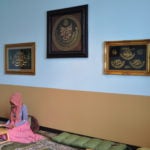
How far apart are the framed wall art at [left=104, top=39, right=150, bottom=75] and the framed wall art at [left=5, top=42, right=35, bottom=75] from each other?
1225 mm

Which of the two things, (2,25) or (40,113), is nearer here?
(40,113)

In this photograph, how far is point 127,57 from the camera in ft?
8.18

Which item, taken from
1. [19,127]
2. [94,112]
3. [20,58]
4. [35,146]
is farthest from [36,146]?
[20,58]

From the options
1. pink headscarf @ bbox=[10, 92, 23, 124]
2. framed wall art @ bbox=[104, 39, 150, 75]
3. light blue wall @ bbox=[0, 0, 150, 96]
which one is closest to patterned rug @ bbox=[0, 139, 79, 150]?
pink headscarf @ bbox=[10, 92, 23, 124]

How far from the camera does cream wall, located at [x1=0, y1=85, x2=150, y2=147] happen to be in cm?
244

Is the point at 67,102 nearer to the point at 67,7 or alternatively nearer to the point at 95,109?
the point at 95,109

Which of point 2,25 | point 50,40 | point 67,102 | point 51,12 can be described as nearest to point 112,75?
point 67,102

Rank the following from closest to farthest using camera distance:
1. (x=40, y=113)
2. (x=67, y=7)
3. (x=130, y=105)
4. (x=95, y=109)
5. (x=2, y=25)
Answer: (x=130, y=105) → (x=95, y=109) → (x=67, y=7) → (x=40, y=113) → (x=2, y=25)

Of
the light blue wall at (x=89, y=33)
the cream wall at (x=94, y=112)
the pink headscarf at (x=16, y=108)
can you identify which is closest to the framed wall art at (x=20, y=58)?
the light blue wall at (x=89, y=33)

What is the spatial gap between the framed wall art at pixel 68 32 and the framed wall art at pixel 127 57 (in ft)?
1.07

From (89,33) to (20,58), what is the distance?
128cm

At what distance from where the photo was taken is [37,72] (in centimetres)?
326

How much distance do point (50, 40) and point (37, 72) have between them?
1.71 ft

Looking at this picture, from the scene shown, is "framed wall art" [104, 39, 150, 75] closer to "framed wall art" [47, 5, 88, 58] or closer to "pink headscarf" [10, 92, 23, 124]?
"framed wall art" [47, 5, 88, 58]
